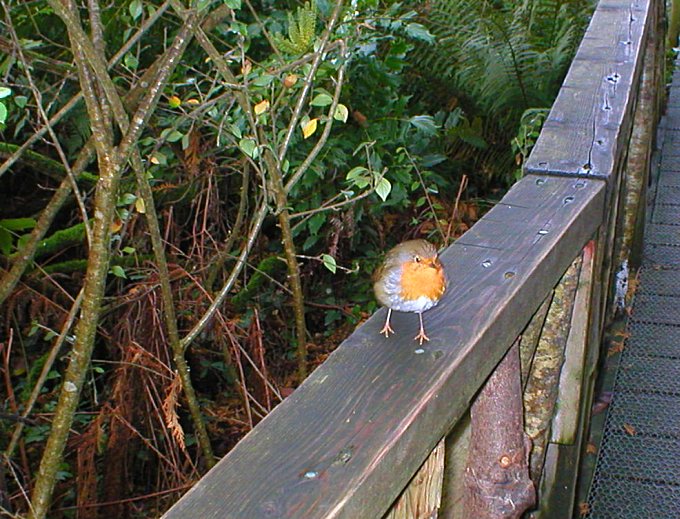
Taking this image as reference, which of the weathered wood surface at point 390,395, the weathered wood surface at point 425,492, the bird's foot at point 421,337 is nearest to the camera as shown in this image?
the weathered wood surface at point 390,395

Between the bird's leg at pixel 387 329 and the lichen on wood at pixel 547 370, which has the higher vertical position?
the bird's leg at pixel 387 329

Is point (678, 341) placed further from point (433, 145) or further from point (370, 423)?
point (433, 145)

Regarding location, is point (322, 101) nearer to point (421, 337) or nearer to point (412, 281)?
point (412, 281)

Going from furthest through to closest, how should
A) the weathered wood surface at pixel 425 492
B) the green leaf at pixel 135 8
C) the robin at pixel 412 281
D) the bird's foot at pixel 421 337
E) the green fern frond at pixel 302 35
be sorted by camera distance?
the green fern frond at pixel 302 35, the green leaf at pixel 135 8, the robin at pixel 412 281, the bird's foot at pixel 421 337, the weathered wood surface at pixel 425 492

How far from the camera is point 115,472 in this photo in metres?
3.54

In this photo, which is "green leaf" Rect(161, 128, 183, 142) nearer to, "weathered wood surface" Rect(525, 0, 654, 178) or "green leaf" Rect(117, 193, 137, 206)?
"green leaf" Rect(117, 193, 137, 206)

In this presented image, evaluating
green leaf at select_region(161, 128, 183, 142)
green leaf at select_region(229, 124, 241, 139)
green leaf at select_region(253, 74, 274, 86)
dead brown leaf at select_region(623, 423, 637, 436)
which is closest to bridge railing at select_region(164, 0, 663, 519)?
dead brown leaf at select_region(623, 423, 637, 436)

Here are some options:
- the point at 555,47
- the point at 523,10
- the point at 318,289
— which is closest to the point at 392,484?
the point at 318,289

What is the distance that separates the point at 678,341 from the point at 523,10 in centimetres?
345

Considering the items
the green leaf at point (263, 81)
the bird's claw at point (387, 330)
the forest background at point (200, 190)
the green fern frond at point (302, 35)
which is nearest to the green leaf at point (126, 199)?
the forest background at point (200, 190)

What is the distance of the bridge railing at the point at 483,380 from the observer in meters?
0.87

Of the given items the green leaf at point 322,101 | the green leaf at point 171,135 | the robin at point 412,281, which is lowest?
the green leaf at point 171,135

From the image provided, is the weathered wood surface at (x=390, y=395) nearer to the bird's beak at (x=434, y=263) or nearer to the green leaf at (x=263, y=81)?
the bird's beak at (x=434, y=263)

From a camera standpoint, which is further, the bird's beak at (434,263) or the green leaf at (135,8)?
the green leaf at (135,8)
